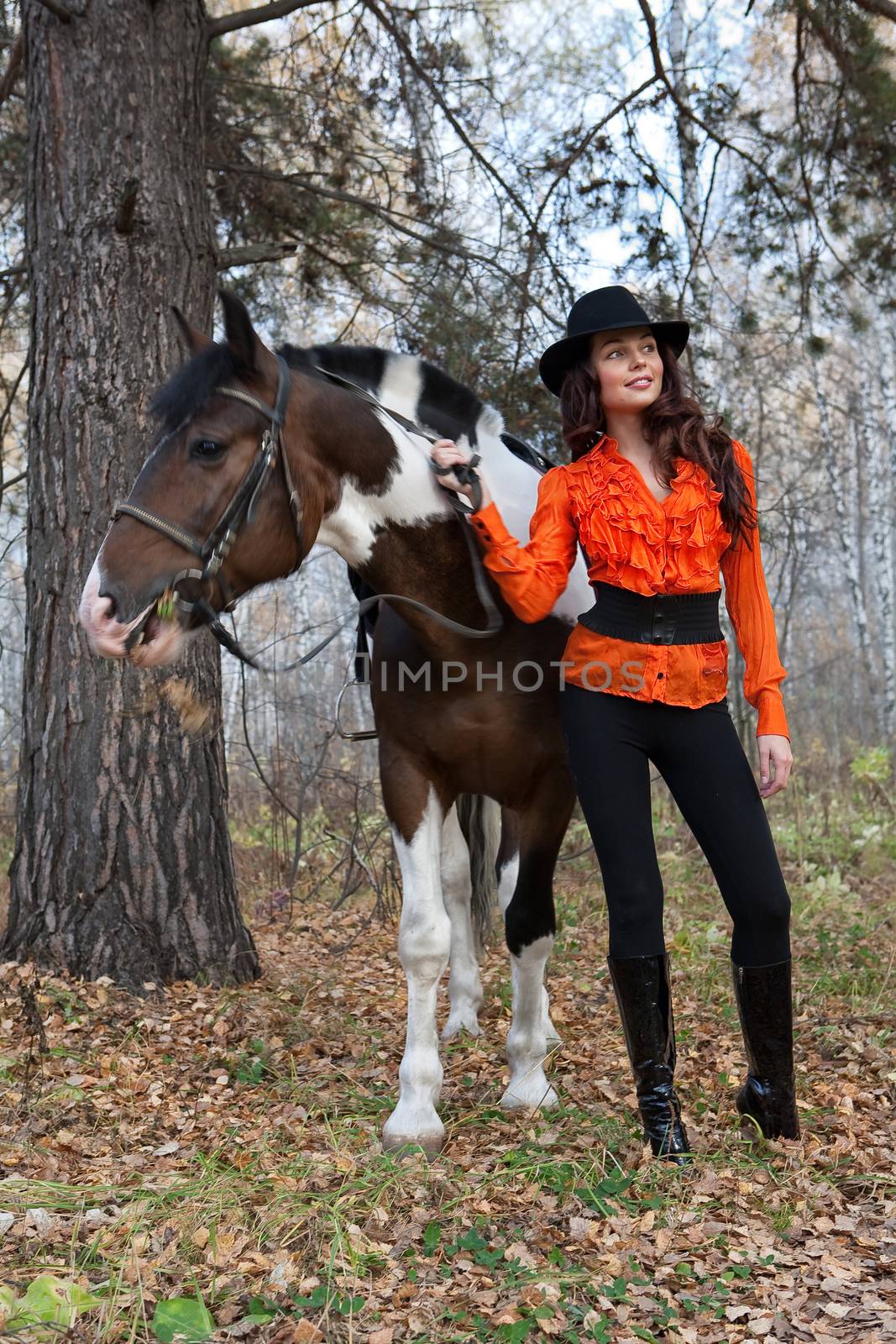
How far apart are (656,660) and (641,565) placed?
0.24 metres

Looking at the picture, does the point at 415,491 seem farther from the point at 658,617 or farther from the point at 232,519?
the point at 658,617

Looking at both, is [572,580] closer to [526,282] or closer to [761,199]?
[526,282]

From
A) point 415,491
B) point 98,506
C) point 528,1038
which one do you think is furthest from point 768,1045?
point 98,506

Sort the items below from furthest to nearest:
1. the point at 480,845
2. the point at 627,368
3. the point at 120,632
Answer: the point at 480,845
the point at 627,368
the point at 120,632

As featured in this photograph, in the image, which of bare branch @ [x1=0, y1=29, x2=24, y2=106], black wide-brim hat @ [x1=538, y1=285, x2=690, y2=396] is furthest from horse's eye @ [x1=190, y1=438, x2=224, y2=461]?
bare branch @ [x1=0, y1=29, x2=24, y2=106]

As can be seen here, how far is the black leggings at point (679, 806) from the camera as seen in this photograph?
8.78 feet

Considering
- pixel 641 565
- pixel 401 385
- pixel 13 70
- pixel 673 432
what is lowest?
pixel 641 565

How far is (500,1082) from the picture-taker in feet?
11.5

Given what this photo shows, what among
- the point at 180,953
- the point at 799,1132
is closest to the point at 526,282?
the point at 180,953

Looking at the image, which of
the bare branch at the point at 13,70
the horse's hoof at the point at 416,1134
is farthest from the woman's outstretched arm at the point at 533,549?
the bare branch at the point at 13,70

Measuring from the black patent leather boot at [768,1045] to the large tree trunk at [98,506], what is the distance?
2.16 m

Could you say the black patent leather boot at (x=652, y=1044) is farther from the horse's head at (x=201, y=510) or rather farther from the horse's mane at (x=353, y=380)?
the horse's mane at (x=353, y=380)

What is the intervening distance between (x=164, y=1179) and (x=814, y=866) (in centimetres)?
501

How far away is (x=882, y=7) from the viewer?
4723mm
